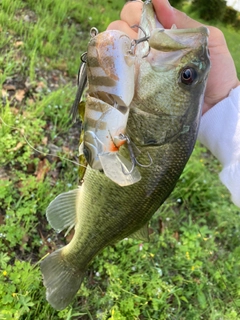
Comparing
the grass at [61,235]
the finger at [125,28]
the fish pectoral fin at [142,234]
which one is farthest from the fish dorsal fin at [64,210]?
the finger at [125,28]

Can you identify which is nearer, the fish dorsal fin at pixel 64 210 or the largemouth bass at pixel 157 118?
the largemouth bass at pixel 157 118

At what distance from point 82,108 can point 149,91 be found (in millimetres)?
292

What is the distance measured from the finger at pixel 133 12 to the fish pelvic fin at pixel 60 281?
138 centimetres

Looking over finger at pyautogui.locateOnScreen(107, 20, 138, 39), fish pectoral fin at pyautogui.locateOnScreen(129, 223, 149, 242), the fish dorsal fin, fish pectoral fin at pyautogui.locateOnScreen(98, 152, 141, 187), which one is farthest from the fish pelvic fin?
finger at pyautogui.locateOnScreen(107, 20, 138, 39)

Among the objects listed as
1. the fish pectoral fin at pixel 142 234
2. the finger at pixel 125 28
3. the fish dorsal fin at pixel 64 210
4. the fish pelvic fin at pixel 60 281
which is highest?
the finger at pixel 125 28

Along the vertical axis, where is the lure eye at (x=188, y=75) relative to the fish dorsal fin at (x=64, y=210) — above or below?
above

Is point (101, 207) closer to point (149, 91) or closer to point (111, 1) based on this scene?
point (149, 91)

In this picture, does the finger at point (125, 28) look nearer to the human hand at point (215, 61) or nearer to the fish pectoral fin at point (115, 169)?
the human hand at point (215, 61)

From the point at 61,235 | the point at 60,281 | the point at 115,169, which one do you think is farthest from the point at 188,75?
the point at 61,235

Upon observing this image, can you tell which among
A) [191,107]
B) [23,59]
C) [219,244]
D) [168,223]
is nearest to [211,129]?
[191,107]

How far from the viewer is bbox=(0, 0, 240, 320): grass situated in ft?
8.21

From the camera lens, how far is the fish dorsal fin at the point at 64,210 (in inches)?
73.7

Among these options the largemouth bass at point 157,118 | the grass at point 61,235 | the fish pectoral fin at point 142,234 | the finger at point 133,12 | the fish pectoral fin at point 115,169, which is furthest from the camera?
the grass at point 61,235

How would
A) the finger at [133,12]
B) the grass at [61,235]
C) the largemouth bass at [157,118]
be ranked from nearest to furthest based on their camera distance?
the largemouth bass at [157,118] → the finger at [133,12] → the grass at [61,235]
